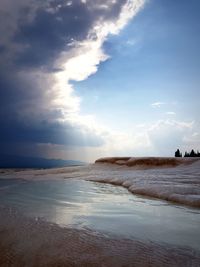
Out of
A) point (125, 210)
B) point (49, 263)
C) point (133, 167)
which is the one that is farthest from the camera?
point (133, 167)

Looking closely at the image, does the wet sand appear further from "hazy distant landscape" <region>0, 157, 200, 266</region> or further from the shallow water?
the shallow water

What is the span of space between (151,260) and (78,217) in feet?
5.03

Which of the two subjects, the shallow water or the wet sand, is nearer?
the wet sand

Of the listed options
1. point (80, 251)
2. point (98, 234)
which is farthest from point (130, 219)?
point (80, 251)

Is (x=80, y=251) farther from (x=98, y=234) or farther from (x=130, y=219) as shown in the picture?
(x=130, y=219)

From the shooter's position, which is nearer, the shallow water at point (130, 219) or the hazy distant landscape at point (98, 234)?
the hazy distant landscape at point (98, 234)

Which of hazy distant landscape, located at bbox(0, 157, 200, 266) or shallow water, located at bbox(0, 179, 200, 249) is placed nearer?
hazy distant landscape, located at bbox(0, 157, 200, 266)

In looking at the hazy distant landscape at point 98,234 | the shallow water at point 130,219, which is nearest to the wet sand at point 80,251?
the hazy distant landscape at point 98,234

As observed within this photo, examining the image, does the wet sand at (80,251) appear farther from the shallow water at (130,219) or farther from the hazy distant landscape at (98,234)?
the shallow water at (130,219)

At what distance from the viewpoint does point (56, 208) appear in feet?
13.4

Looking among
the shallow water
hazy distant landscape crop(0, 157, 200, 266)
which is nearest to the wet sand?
hazy distant landscape crop(0, 157, 200, 266)

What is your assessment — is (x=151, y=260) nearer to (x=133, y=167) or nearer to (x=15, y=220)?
(x=15, y=220)

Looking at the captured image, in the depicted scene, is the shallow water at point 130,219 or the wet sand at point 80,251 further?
the shallow water at point 130,219

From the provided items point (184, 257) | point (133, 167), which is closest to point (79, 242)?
point (184, 257)
